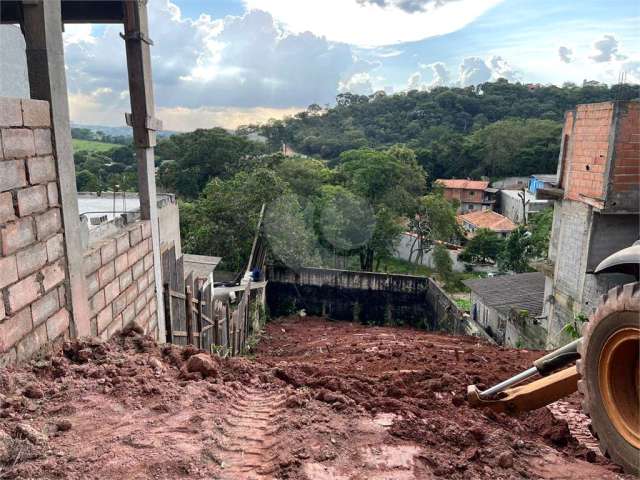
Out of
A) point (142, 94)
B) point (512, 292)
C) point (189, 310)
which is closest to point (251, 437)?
point (142, 94)

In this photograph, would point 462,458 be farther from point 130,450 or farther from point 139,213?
point 139,213

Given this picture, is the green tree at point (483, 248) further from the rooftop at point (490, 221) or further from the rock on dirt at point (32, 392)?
the rock on dirt at point (32, 392)

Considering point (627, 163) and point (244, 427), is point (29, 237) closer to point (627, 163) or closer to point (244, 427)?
point (244, 427)

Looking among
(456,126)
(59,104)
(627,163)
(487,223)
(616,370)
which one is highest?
(456,126)

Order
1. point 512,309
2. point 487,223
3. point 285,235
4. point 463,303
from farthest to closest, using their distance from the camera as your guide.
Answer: point 487,223, point 463,303, point 285,235, point 512,309

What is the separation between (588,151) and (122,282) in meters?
9.24

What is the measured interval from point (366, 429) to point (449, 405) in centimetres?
98

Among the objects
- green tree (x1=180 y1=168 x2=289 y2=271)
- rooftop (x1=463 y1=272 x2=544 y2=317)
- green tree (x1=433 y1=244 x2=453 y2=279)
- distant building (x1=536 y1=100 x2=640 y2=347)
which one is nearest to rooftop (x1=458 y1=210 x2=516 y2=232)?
green tree (x1=433 y1=244 x2=453 y2=279)

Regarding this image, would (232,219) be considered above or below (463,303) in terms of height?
above

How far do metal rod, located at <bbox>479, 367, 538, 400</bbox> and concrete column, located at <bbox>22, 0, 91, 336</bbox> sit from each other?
3.38 m

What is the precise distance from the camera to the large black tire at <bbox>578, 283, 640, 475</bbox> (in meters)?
2.73

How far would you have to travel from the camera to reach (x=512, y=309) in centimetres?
Result: 1331

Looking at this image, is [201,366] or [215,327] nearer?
[201,366]

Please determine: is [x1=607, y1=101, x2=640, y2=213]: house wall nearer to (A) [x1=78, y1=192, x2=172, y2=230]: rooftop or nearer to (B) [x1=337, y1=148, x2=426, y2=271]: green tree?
(A) [x1=78, y1=192, x2=172, y2=230]: rooftop
